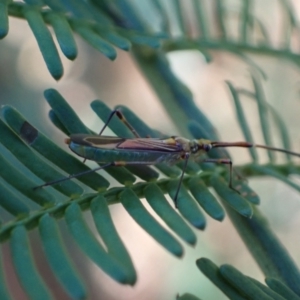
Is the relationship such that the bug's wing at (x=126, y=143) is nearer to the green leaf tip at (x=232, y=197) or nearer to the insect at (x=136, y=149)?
the insect at (x=136, y=149)

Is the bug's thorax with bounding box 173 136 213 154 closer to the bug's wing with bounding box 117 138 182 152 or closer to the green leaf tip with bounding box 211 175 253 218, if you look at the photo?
the bug's wing with bounding box 117 138 182 152

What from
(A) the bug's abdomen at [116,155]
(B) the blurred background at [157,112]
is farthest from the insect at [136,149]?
(B) the blurred background at [157,112]

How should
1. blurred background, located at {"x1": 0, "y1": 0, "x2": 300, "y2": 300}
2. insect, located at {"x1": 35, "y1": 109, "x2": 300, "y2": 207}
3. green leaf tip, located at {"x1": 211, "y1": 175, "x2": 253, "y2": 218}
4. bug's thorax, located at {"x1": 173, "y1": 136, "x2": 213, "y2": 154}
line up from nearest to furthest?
green leaf tip, located at {"x1": 211, "y1": 175, "x2": 253, "y2": 218} < insect, located at {"x1": 35, "y1": 109, "x2": 300, "y2": 207} < bug's thorax, located at {"x1": 173, "y1": 136, "x2": 213, "y2": 154} < blurred background, located at {"x1": 0, "y1": 0, "x2": 300, "y2": 300}

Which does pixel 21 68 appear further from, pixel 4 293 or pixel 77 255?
pixel 4 293

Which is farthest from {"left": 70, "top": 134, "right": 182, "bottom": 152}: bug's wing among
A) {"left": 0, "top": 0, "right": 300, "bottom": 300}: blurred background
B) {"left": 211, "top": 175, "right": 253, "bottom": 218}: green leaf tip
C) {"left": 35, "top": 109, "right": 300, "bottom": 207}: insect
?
{"left": 0, "top": 0, "right": 300, "bottom": 300}: blurred background

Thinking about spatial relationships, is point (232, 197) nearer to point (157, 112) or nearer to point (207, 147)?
point (207, 147)

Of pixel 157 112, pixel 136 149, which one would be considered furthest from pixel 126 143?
pixel 157 112

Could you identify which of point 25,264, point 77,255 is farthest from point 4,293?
point 77,255
